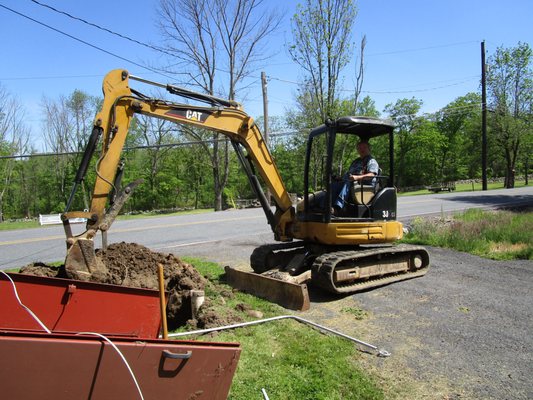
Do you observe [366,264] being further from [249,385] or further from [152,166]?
[152,166]

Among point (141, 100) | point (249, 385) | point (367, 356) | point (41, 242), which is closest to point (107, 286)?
point (249, 385)

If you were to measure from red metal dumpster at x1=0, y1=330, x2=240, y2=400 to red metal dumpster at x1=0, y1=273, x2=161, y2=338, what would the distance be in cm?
134

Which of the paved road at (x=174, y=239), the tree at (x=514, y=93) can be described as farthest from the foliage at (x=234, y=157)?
the paved road at (x=174, y=239)

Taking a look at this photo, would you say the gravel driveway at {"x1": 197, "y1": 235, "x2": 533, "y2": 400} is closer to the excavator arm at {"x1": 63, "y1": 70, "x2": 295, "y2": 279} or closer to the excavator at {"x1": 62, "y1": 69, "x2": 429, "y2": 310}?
the excavator at {"x1": 62, "y1": 69, "x2": 429, "y2": 310}

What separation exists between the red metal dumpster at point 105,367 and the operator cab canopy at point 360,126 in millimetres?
4725

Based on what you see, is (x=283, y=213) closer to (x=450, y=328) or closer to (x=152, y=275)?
(x=152, y=275)

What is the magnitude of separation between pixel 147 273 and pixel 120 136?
76.6 inches

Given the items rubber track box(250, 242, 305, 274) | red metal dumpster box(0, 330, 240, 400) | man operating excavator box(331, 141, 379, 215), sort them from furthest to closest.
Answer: rubber track box(250, 242, 305, 274) → man operating excavator box(331, 141, 379, 215) → red metal dumpster box(0, 330, 240, 400)

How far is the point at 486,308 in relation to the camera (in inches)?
226

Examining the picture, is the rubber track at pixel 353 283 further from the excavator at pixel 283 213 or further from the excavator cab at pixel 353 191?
the excavator cab at pixel 353 191

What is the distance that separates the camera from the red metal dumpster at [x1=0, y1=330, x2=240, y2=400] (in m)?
2.19

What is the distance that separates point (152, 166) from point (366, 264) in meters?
49.2

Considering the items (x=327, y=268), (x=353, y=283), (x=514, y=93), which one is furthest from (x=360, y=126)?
(x=514, y=93)

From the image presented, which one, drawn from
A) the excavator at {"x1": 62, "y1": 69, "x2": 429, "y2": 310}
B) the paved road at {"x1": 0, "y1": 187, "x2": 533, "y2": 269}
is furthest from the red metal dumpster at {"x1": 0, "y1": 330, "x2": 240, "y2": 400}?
the paved road at {"x1": 0, "y1": 187, "x2": 533, "y2": 269}
